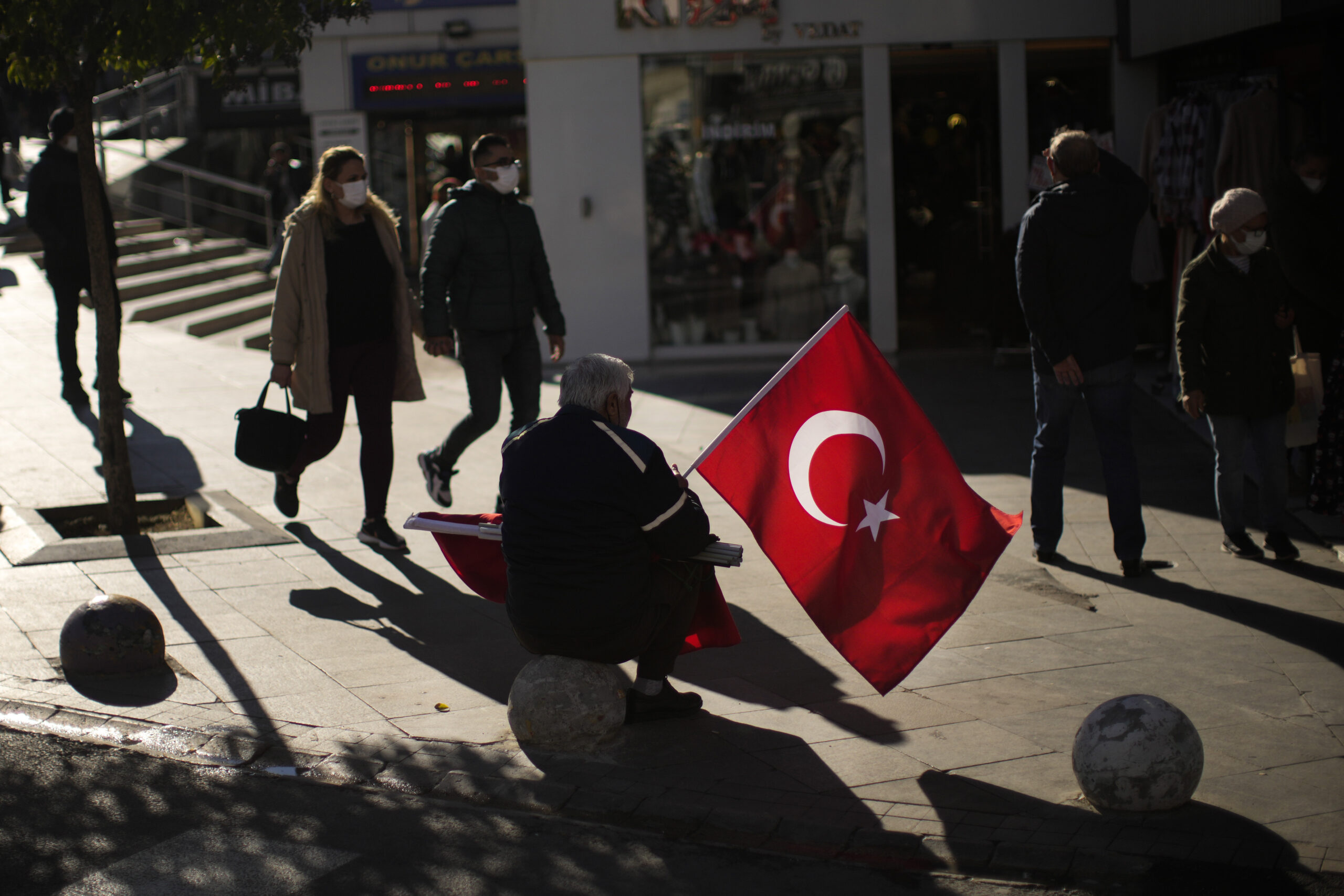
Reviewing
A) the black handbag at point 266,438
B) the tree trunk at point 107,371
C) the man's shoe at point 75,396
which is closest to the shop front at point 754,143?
the man's shoe at point 75,396

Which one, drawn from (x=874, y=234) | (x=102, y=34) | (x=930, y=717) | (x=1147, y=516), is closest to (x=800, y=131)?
(x=874, y=234)

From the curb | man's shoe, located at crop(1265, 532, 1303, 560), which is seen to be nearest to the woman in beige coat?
the curb

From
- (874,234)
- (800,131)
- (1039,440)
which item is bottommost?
(1039,440)

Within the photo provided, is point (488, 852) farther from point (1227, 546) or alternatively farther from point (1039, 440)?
point (1227, 546)

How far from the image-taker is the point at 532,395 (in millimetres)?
7742

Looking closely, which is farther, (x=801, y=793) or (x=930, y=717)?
(x=930, y=717)

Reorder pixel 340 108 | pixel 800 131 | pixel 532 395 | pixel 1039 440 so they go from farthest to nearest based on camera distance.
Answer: pixel 340 108
pixel 800 131
pixel 532 395
pixel 1039 440

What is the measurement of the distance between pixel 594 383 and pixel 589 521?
0.44 metres

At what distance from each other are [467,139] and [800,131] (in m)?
8.23

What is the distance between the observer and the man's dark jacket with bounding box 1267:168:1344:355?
7324 mm

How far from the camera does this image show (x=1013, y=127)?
13945mm

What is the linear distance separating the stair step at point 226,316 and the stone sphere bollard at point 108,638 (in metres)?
10.5

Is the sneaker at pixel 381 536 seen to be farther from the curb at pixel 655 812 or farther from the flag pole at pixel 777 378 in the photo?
the flag pole at pixel 777 378

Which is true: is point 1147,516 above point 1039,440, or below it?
below
